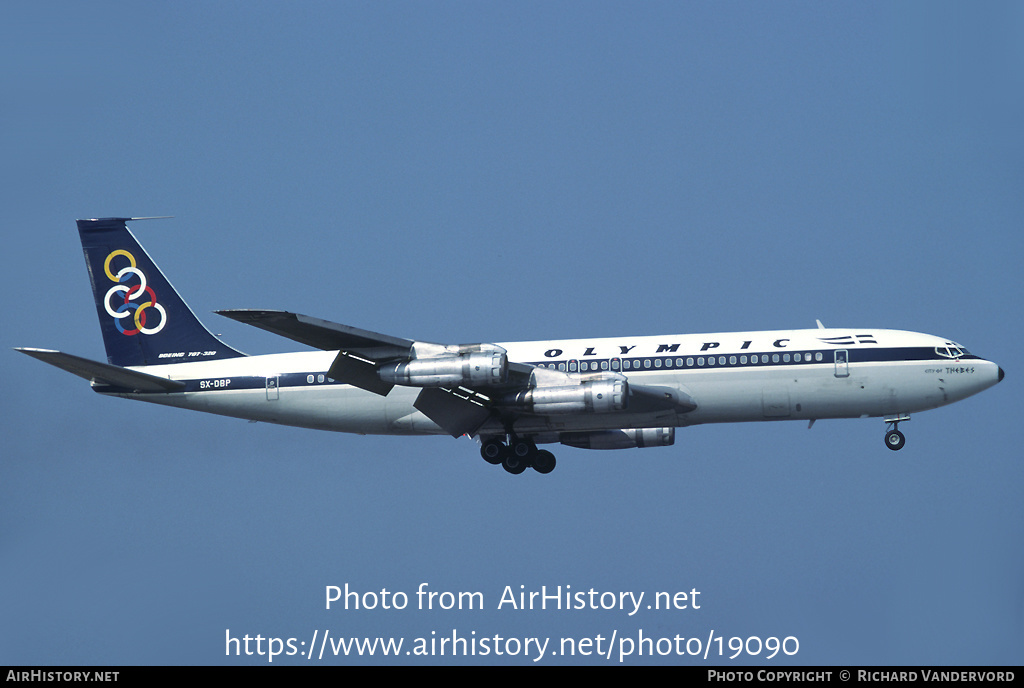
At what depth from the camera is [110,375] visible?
50.2 m

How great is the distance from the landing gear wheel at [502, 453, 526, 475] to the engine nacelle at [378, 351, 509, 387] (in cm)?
564

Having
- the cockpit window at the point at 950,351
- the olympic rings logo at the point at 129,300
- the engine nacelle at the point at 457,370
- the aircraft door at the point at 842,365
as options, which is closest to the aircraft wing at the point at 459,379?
the engine nacelle at the point at 457,370

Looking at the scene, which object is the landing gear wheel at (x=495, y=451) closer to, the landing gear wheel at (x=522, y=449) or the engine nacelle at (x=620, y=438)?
the landing gear wheel at (x=522, y=449)

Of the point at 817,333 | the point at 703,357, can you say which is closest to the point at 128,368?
the point at 703,357

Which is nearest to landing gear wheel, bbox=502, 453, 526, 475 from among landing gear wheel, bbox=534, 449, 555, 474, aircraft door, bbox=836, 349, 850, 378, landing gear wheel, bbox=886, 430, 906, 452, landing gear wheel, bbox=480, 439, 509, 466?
landing gear wheel, bbox=480, 439, 509, 466

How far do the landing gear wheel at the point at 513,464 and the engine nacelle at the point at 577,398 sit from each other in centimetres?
348

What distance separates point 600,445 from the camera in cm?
5434

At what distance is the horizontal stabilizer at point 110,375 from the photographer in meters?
47.5

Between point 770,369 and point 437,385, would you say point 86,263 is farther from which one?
point 770,369

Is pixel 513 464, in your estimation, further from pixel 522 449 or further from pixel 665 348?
pixel 665 348

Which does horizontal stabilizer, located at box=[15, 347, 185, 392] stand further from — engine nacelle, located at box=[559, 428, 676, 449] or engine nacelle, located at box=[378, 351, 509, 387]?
engine nacelle, located at box=[559, 428, 676, 449]
